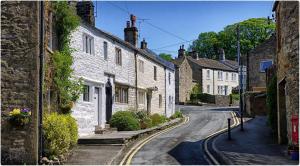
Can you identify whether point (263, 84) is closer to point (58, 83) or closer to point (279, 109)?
point (279, 109)

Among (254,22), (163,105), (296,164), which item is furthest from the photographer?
(254,22)

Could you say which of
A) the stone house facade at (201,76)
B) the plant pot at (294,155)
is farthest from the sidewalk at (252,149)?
the stone house facade at (201,76)

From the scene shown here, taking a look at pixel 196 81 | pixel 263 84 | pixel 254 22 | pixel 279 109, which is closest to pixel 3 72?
pixel 279 109

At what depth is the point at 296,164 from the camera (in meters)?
13.6

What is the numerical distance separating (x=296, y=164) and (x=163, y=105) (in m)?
27.2

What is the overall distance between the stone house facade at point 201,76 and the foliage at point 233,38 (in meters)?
7.72

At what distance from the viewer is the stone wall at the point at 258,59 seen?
50.8m

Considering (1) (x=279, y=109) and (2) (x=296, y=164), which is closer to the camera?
(2) (x=296, y=164)

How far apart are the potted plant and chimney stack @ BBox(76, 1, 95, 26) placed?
999cm

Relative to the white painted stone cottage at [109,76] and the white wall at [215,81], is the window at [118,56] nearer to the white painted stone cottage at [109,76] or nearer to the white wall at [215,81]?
the white painted stone cottage at [109,76]

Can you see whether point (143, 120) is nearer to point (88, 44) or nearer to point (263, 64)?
point (88, 44)

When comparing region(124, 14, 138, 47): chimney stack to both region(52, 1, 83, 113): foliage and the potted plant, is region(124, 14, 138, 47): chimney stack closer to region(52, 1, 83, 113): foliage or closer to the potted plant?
region(52, 1, 83, 113): foliage

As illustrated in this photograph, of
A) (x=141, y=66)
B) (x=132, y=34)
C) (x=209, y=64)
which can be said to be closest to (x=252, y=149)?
(x=141, y=66)

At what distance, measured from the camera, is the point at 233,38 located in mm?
92188
